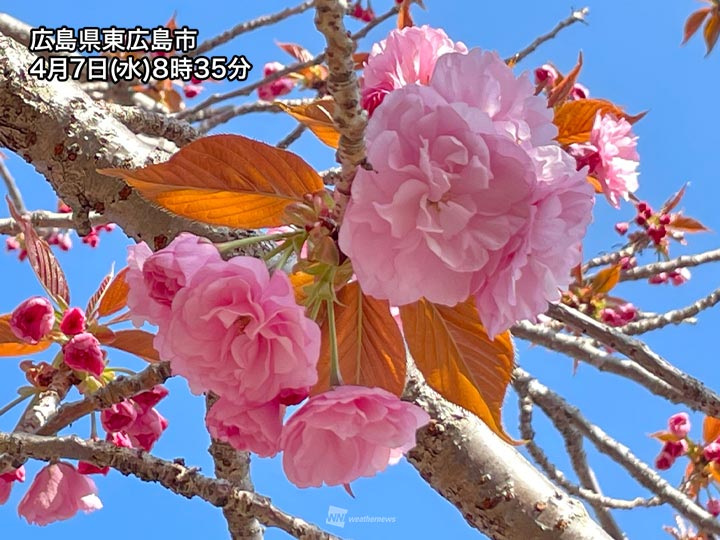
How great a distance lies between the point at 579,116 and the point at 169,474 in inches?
22.5

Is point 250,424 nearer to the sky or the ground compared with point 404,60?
nearer to the ground

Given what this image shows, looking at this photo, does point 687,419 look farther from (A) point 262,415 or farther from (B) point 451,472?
(A) point 262,415

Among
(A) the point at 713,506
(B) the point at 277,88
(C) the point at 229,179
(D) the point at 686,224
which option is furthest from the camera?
(B) the point at 277,88

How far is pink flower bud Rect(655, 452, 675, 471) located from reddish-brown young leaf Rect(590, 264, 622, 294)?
47 cm

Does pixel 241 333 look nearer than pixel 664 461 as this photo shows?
Yes

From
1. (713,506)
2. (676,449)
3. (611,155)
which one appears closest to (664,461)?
(676,449)

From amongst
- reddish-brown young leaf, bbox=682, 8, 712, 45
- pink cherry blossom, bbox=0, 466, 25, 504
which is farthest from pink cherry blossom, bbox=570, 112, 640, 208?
reddish-brown young leaf, bbox=682, 8, 712, 45

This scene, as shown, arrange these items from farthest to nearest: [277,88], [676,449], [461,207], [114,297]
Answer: [277,88]
[676,449]
[114,297]
[461,207]

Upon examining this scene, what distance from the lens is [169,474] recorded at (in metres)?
0.70

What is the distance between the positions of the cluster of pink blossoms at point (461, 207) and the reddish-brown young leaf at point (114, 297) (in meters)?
0.57

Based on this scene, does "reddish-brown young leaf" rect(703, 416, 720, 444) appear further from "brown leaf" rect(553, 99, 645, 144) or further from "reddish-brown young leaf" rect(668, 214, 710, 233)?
"brown leaf" rect(553, 99, 645, 144)

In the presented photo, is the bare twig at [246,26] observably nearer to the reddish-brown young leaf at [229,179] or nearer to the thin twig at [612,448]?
the thin twig at [612,448]

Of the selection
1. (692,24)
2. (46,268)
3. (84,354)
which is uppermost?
(692,24)

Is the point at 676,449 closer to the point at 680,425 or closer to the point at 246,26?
the point at 680,425
